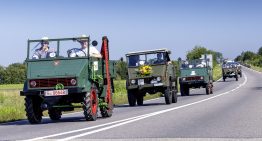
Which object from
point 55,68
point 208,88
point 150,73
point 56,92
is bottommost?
point 56,92

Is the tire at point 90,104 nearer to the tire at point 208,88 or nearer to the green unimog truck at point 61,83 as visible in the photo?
the green unimog truck at point 61,83

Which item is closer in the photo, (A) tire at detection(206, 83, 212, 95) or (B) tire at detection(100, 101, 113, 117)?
(B) tire at detection(100, 101, 113, 117)

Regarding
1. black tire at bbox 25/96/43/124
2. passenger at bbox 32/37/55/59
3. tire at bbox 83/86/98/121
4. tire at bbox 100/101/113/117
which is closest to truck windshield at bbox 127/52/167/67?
tire at bbox 100/101/113/117

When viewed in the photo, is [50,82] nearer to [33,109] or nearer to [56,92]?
[56,92]

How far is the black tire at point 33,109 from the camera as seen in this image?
15664 mm

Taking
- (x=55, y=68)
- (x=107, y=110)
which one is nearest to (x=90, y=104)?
(x=55, y=68)

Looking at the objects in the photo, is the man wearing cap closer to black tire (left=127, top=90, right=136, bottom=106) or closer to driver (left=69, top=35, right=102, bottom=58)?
driver (left=69, top=35, right=102, bottom=58)

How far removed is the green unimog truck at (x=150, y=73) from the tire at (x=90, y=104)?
9478mm

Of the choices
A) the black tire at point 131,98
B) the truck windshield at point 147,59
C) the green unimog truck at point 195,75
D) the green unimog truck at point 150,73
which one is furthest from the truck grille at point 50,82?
the green unimog truck at point 195,75

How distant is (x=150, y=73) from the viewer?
1011 inches

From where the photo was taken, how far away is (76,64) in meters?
15.9

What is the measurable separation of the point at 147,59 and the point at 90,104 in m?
10.8

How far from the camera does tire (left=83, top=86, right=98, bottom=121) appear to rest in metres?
15.4

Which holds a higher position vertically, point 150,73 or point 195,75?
point 195,75
